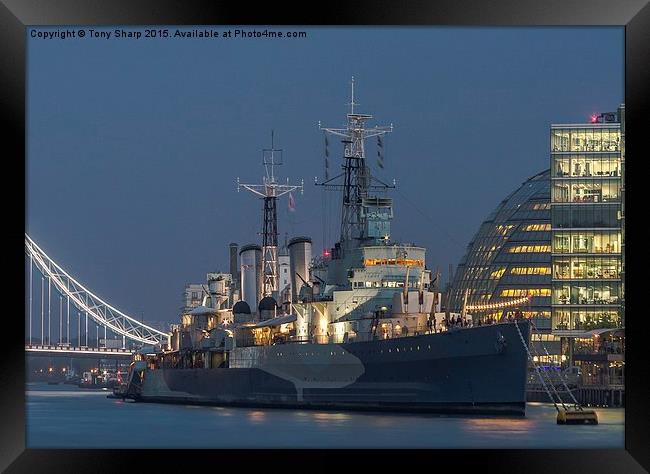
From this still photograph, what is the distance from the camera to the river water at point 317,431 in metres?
24.0

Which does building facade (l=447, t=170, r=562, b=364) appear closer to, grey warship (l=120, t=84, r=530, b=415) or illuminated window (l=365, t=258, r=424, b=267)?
grey warship (l=120, t=84, r=530, b=415)

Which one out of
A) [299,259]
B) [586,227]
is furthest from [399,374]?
[586,227]

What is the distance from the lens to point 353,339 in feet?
111

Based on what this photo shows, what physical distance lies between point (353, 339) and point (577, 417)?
6741mm

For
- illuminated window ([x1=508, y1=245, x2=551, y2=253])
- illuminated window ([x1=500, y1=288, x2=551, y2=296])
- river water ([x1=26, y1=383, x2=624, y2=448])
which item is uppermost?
illuminated window ([x1=508, y1=245, x2=551, y2=253])

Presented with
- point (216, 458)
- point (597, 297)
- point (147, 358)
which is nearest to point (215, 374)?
point (147, 358)

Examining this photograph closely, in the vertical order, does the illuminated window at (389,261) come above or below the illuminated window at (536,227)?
below

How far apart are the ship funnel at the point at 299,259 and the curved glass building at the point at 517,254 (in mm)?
21197

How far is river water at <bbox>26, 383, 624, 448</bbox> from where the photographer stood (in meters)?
24.0

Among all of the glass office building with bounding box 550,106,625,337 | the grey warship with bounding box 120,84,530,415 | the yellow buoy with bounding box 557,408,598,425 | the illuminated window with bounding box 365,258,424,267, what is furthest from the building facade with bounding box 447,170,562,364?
the yellow buoy with bounding box 557,408,598,425

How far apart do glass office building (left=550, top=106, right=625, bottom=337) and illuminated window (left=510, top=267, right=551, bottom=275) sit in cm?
1440

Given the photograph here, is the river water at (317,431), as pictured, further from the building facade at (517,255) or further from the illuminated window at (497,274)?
the illuminated window at (497,274)

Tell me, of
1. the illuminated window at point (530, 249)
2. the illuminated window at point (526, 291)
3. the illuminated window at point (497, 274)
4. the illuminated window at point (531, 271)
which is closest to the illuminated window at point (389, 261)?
the illuminated window at point (526, 291)
